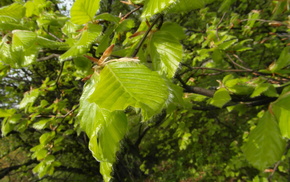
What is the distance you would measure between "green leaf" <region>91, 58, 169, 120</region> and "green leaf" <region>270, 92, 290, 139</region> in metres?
0.70

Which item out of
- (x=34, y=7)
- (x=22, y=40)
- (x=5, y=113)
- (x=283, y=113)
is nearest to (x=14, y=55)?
(x=22, y=40)

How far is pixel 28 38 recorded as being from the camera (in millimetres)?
606

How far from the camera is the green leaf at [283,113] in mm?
751

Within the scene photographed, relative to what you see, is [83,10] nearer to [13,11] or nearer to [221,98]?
[13,11]

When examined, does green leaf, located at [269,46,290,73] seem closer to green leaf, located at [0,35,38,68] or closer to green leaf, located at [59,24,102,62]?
green leaf, located at [59,24,102,62]

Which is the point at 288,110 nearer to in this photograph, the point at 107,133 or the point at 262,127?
the point at 262,127

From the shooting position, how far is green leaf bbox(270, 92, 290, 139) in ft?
2.47

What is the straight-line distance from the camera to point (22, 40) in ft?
1.98

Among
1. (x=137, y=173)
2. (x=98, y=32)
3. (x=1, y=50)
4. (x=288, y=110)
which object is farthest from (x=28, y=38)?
(x=137, y=173)

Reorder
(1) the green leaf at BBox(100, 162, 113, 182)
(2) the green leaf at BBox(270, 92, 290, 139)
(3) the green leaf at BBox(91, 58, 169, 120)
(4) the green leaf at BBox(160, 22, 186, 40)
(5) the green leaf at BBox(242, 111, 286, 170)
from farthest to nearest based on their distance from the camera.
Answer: (5) the green leaf at BBox(242, 111, 286, 170) < (2) the green leaf at BBox(270, 92, 290, 139) < (4) the green leaf at BBox(160, 22, 186, 40) < (1) the green leaf at BBox(100, 162, 113, 182) < (3) the green leaf at BBox(91, 58, 169, 120)

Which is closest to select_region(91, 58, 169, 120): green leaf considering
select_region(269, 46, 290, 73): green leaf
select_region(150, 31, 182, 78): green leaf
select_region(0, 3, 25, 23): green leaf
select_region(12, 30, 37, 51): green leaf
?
select_region(150, 31, 182, 78): green leaf

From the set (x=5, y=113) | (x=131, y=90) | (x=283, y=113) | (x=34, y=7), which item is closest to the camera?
(x=131, y=90)

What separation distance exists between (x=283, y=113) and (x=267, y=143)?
7.3 inches

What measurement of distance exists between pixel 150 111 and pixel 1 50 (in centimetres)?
64
